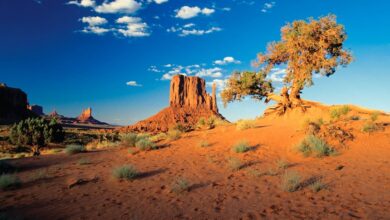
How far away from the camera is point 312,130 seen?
585 inches

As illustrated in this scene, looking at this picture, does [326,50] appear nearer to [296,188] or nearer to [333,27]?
[333,27]

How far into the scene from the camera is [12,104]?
10875 centimetres

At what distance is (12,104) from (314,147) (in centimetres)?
12303

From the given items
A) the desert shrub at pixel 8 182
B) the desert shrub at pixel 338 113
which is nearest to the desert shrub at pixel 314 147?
the desert shrub at pixel 338 113

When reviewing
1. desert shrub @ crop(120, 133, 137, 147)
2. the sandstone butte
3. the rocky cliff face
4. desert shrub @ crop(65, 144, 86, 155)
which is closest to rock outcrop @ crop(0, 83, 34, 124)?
the sandstone butte

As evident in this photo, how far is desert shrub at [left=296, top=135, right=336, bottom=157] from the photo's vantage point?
A: 40.5 ft

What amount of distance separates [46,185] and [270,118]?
1928 centimetres

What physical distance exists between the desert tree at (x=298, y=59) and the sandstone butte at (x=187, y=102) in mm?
74702

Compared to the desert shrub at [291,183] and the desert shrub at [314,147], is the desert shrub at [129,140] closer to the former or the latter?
the desert shrub at [314,147]

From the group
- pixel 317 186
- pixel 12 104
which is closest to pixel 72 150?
pixel 317 186

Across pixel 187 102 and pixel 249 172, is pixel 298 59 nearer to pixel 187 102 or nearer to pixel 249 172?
pixel 249 172

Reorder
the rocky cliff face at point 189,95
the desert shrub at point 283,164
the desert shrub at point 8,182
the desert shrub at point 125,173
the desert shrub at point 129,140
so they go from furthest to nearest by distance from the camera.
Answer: the rocky cliff face at point 189,95 < the desert shrub at point 129,140 < the desert shrub at point 283,164 < the desert shrub at point 125,173 < the desert shrub at point 8,182

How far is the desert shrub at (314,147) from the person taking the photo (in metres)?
12.4

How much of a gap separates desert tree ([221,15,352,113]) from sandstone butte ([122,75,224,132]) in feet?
245
